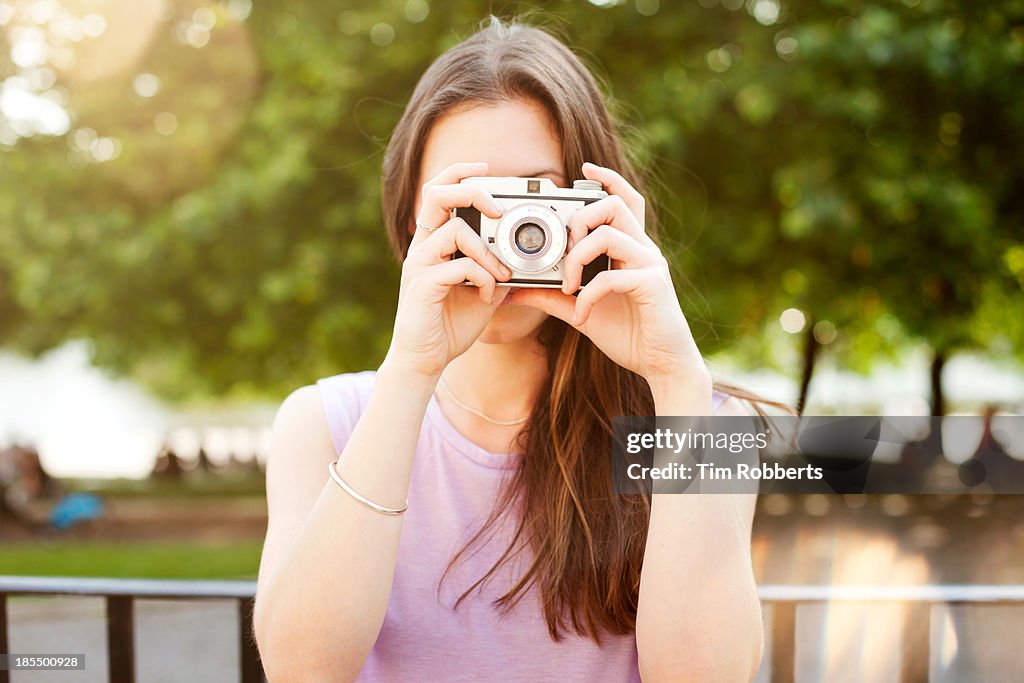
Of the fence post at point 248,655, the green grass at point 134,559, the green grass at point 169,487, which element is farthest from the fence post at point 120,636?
the green grass at point 169,487

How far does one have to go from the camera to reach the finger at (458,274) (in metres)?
1.57

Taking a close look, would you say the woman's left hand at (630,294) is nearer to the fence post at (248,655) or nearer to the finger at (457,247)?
the finger at (457,247)

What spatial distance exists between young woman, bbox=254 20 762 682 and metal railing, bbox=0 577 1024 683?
0.80 meters

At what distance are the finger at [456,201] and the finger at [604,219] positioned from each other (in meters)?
0.14

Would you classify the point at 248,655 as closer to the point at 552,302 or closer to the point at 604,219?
the point at 552,302

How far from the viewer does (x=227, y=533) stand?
12.7 meters

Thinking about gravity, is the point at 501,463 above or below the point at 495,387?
below

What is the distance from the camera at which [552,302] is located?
165 centimetres

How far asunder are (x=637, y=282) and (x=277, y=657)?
0.92 meters

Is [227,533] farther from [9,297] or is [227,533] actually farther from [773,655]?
Answer: [773,655]

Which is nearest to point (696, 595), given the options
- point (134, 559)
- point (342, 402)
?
point (342, 402)

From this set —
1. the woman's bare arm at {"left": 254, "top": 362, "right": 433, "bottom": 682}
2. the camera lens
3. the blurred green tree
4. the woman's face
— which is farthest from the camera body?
the blurred green tree

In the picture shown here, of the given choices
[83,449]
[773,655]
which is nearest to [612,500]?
[773,655]

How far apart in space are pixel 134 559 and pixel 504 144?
1015cm
